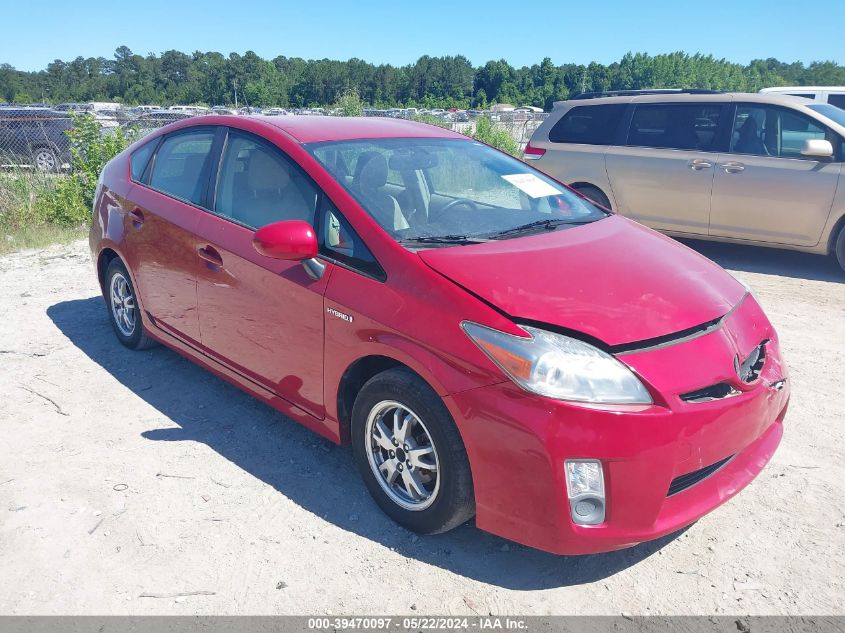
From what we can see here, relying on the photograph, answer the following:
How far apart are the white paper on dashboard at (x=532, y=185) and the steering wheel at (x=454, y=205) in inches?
17.8

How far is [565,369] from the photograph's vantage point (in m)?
2.38

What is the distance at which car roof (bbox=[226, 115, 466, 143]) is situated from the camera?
3.60 metres

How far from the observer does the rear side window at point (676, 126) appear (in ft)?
24.5

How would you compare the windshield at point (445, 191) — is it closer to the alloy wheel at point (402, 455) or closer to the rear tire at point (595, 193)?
the alloy wheel at point (402, 455)

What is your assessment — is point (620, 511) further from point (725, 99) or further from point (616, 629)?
point (725, 99)

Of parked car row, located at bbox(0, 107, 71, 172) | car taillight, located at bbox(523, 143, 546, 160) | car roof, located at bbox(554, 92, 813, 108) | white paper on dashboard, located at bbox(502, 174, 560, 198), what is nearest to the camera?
white paper on dashboard, located at bbox(502, 174, 560, 198)

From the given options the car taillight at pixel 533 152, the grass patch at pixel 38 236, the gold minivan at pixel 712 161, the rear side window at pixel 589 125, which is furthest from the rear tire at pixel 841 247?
the grass patch at pixel 38 236

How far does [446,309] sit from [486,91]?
534 ft

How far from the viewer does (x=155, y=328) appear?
4.49m

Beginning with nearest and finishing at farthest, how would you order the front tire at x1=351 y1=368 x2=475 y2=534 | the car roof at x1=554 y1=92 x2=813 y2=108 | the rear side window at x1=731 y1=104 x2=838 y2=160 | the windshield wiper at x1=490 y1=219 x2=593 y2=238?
the front tire at x1=351 y1=368 x2=475 y2=534 < the windshield wiper at x1=490 y1=219 x2=593 y2=238 < the rear side window at x1=731 y1=104 x2=838 y2=160 < the car roof at x1=554 y1=92 x2=813 y2=108

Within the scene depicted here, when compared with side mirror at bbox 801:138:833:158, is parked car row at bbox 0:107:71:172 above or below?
below

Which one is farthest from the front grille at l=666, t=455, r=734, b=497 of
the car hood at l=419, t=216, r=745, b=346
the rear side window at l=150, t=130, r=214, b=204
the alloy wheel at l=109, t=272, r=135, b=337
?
the alloy wheel at l=109, t=272, r=135, b=337

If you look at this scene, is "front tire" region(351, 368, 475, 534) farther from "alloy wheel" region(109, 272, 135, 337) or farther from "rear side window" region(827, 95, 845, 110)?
"rear side window" region(827, 95, 845, 110)

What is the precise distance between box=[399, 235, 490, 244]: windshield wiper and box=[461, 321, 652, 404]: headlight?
2.37ft
